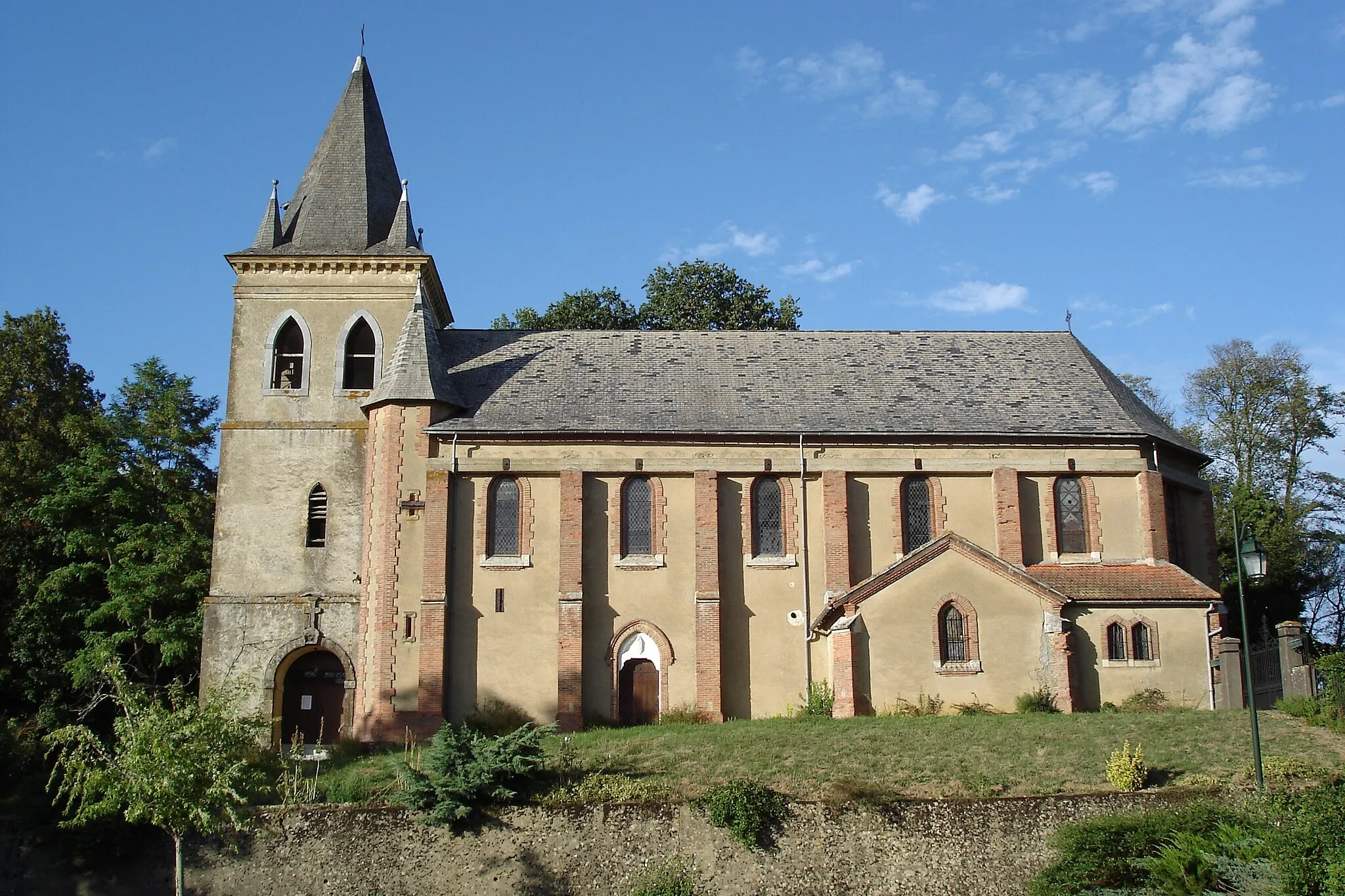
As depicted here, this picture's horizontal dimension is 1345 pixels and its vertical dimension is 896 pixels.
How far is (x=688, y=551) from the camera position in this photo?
32.0 meters

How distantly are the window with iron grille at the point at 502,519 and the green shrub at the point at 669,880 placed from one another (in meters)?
13.0

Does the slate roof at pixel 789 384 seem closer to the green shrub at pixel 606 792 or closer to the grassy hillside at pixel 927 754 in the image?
the grassy hillside at pixel 927 754

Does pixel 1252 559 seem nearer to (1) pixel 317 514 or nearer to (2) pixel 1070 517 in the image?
(2) pixel 1070 517

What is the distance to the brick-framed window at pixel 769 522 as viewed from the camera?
32.3m

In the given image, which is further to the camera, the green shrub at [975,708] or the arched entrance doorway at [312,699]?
the arched entrance doorway at [312,699]

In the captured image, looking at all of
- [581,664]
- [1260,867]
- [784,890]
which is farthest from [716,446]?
[1260,867]

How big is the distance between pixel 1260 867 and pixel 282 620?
2358 centimetres

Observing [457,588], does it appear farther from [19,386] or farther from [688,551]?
[19,386]

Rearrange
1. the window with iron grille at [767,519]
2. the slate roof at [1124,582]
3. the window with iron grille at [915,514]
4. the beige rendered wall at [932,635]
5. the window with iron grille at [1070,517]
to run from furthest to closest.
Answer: the window with iron grille at [1070,517], the window with iron grille at [915,514], the window with iron grille at [767,519], the slate roof at [1124,582], the beige rendered wall at [932,635]

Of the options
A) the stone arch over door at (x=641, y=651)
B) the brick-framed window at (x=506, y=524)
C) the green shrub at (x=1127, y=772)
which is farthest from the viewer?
the brick-framed window at (x=506, y=524)

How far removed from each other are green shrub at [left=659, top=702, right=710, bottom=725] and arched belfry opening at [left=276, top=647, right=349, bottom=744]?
8.31 metres

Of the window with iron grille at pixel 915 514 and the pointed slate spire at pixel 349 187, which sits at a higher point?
the pointed slate spire at pixel 349 187

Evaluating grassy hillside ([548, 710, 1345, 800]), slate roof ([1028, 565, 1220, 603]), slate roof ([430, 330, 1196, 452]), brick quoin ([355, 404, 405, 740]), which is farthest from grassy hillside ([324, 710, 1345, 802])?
slate roof ([430, 330, 1196, 452])

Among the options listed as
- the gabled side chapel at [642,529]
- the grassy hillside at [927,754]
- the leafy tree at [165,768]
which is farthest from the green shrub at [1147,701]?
the leafy tree at [165,768]
